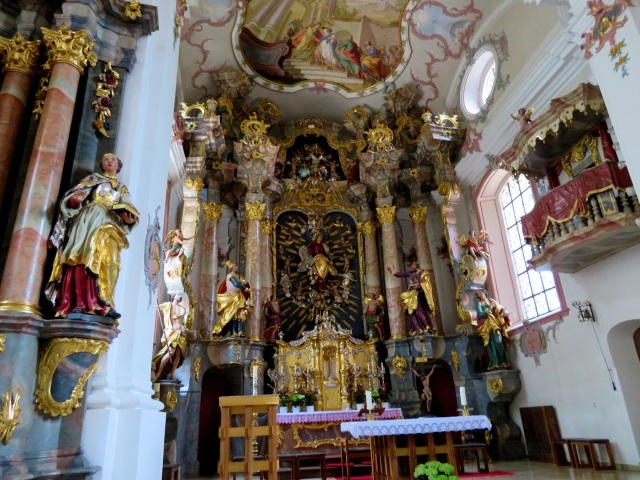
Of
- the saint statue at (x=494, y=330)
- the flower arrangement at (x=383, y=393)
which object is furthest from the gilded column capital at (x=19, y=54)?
the saint statue at (x=494, y=330)

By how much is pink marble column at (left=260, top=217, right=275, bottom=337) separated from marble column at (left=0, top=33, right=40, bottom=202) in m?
7.08

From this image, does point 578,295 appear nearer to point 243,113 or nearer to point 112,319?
point 112,319

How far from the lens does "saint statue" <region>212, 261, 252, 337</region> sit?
33.2ft

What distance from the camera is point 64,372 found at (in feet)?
13.3

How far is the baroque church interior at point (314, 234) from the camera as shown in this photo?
432cm

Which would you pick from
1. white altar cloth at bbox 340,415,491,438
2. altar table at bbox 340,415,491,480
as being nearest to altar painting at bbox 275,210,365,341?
altar table at bbox 340,415,491,480

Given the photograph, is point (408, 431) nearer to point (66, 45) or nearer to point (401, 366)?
point (401, 366)

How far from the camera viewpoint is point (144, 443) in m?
4.43

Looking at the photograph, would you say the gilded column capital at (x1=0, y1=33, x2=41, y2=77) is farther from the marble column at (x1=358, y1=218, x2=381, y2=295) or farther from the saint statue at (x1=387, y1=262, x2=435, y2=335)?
the marble column at (x1=358, y1=218, x2=381, y2=295)

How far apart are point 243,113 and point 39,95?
8.28 meters

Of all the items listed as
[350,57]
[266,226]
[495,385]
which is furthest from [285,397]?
[350,57]

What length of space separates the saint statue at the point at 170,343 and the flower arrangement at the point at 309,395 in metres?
2.73

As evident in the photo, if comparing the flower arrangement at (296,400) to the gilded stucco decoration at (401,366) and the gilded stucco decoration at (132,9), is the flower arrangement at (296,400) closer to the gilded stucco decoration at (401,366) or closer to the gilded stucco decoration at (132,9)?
the gilded stucco decoration at (401,366)

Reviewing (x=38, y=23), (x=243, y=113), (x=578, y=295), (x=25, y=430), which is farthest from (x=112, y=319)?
(x=243, y=113)
